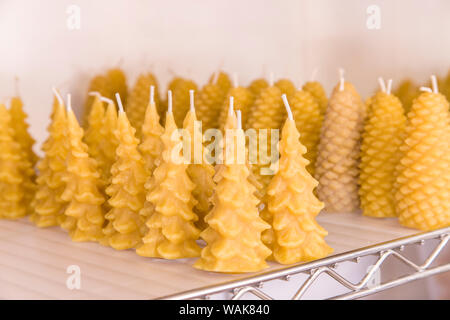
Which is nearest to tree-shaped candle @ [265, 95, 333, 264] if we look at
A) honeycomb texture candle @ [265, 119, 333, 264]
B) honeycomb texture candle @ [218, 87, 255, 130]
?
honeycomb texture candle @ [265, 119, 333, 264]

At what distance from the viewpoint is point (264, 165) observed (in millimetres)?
1180

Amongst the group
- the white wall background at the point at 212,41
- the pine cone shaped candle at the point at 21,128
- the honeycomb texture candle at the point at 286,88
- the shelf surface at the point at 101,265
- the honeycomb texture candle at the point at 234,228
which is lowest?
the shelf surface at the point at 101,265

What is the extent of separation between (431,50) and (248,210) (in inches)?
34.4

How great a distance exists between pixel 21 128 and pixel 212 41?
60 centimetres

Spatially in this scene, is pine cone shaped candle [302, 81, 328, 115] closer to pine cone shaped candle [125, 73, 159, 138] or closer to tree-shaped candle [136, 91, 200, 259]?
pine cone shaped candle [125, 73, 159, 138]

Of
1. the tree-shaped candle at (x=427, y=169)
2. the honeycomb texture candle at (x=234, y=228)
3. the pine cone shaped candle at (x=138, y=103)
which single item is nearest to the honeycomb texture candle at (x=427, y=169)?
the tree-shaped candle at (x=427, y=169)

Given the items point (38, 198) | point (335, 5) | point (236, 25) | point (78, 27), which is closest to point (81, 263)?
point (38, 198)

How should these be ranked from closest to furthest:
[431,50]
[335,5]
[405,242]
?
[405,242] → [431,50] → [335,5]

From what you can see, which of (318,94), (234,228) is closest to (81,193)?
(234,228)

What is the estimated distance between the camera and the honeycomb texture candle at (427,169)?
1025mm

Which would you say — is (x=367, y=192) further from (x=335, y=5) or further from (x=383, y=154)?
(x=335, y=5)

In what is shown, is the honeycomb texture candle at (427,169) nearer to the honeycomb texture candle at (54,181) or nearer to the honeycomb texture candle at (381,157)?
the honeycomb texture candle at (381,157)

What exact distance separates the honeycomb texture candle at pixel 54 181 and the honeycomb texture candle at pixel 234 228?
391 millimetres

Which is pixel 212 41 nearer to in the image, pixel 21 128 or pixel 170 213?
pixel 21 128
